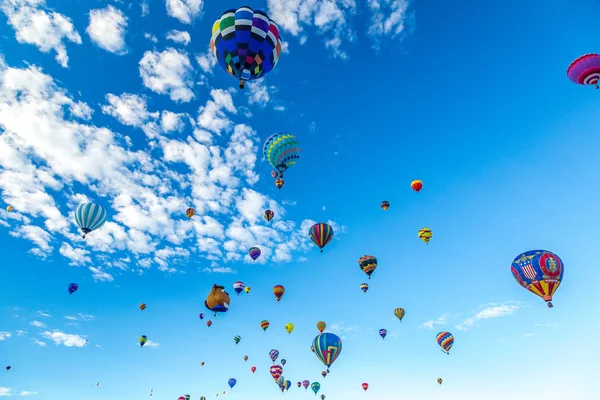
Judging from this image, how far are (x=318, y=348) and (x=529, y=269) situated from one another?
20727mm

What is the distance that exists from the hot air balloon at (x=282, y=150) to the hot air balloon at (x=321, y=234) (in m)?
8.29

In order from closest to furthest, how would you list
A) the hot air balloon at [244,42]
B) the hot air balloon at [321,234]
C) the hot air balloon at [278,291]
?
the hot air balloon at [244,42]
the hot air balloon at [321,234]
the hot air balloon at [278,291]

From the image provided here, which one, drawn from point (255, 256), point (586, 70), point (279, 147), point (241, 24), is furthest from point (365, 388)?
point (241, 24)

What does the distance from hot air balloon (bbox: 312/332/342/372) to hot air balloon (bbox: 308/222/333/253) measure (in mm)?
9569

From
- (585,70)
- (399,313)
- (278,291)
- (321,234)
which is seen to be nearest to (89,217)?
(321,234)

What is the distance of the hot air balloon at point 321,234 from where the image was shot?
34.0 meters

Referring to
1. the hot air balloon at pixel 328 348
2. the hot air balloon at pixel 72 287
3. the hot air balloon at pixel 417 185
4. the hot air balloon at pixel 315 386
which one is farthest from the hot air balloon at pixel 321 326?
the hot air balloon at pixel 72 287

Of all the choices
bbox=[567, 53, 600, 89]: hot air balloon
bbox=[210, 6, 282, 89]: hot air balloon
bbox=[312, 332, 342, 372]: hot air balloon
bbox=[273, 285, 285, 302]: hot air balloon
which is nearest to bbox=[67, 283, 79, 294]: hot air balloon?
bbox=[273, 285, 285, 302]: hot air balloon

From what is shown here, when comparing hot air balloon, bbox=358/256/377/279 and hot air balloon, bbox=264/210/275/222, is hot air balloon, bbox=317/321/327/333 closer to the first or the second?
hot air balloon, bbox=358/256/377/279

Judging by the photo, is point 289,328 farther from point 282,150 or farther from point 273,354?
point 282,150

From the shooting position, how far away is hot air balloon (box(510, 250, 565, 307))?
2373 cm

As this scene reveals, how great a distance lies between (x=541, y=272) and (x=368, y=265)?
17.2 meters

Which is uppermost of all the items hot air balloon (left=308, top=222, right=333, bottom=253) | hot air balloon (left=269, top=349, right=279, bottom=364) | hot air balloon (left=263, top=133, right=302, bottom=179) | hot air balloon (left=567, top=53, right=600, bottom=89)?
hot air balloon (left=263, top=133, right=302, bottom=179)

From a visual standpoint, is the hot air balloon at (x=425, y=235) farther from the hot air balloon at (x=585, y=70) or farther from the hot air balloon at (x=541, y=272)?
the hot air balloon at (x=585, y=70)
